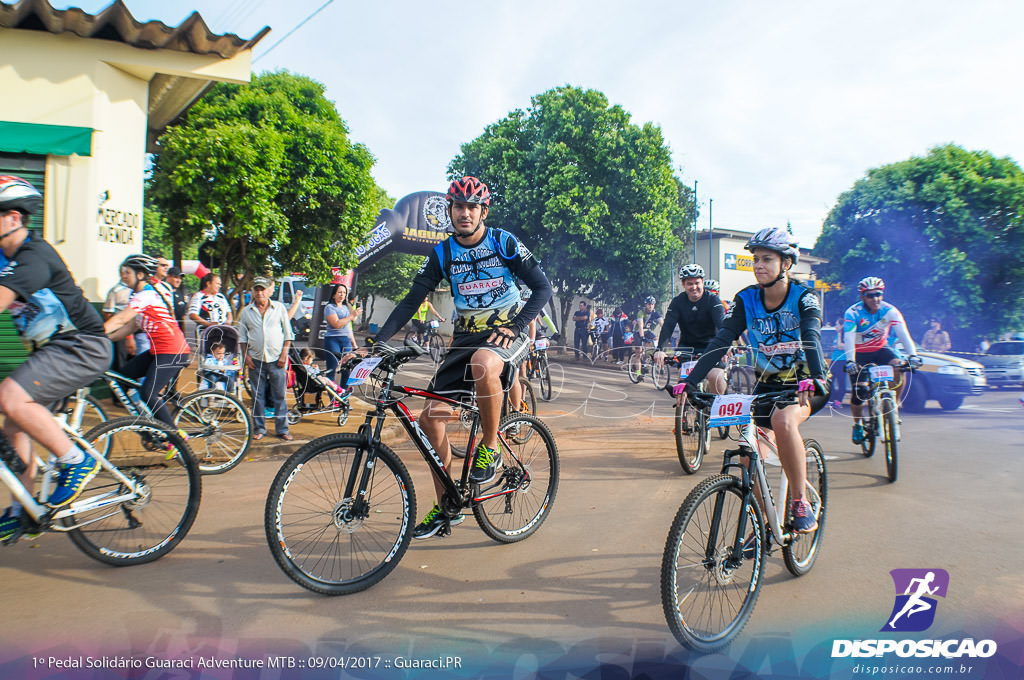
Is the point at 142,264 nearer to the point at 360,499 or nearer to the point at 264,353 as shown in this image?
the point at 264,353

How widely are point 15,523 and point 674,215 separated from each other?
27.2 m

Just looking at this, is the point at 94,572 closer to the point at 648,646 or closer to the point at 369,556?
the point at 369,556

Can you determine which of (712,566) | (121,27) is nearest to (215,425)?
(712,566)

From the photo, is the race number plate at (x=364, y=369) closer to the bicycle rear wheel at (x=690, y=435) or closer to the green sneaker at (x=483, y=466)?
the green sneaker at (x=483, y=466)

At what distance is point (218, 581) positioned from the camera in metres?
3.63

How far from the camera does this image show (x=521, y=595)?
3490 millimetres

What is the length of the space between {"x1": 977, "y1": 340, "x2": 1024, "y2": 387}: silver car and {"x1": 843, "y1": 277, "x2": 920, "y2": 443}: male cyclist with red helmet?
1137 centimetres

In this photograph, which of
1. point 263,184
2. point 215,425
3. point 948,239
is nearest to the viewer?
point 215,425

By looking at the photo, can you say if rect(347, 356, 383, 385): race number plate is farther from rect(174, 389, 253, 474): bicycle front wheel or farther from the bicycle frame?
rect(174, 389, 253, 474): bicycle front wheel

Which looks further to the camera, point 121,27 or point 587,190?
point 587,190

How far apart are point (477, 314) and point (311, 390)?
16.6ft

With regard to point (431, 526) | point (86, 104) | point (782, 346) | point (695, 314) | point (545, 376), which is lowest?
point (431, 526)

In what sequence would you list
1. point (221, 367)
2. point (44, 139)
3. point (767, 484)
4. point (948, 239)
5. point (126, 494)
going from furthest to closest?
point (948, 239), point (44, 139), point (221, 367), point (126, 494), point (767, 484)

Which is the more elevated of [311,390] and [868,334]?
[868,334]
